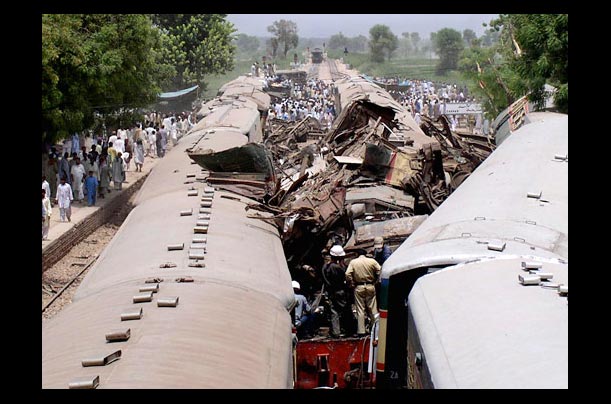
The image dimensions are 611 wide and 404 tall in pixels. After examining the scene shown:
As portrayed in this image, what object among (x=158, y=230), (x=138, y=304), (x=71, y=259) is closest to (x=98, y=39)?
(x=71, y=259)

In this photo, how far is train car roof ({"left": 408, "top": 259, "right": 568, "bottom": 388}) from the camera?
4.05 meters

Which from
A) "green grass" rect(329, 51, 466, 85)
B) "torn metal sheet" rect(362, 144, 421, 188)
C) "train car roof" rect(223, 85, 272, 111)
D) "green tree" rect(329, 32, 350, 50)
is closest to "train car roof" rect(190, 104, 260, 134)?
"train car roof" rect(223, 85, 272, 111)

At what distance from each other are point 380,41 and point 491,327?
3782 inches

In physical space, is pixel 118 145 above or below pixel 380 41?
below

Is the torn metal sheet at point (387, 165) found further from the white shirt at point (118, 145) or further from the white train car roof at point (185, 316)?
the white shirt at point (118, 145)

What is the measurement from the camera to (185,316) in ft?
18.9

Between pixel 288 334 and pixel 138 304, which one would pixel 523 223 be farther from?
pixel 138 304

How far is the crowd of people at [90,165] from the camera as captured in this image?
1642 centimetres

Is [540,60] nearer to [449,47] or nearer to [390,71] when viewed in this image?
[449,47]

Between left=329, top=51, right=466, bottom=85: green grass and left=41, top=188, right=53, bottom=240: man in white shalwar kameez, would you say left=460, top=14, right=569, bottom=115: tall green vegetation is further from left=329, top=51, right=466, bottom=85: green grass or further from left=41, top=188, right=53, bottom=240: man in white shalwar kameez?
left=329, top=51, right=466, bottom=85: green grass

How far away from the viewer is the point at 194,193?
10.4 metres

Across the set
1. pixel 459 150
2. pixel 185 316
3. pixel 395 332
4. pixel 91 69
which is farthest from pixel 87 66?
pixel 185 316
